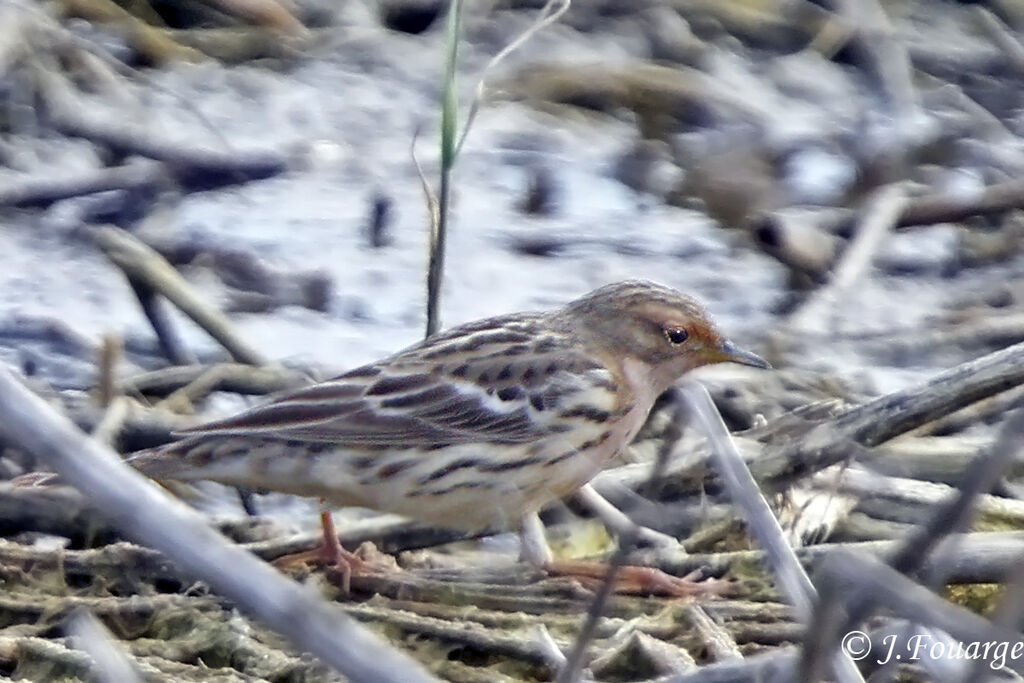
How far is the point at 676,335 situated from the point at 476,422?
2.51 feet

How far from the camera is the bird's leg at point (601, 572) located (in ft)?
16.9

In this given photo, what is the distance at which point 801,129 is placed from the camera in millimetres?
10148

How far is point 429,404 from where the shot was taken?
226 inches

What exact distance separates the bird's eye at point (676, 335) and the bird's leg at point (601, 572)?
644 millimetres

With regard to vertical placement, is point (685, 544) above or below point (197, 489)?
above

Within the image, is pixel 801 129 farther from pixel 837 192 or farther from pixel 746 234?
pixel 746 234

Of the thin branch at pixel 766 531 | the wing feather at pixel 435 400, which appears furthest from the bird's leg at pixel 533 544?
the thin branch at pixel 766 531

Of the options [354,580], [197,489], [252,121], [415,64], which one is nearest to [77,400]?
[197,489]

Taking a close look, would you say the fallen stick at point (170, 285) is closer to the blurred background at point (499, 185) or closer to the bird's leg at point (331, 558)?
the blurred background at point (499, 185)

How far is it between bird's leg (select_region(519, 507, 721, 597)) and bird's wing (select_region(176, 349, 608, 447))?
0.30 m

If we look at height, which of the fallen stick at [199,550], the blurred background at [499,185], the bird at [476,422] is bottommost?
the blurred background at [499,185]

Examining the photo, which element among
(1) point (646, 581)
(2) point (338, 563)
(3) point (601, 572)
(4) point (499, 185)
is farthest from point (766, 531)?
(4) point (499, 185)

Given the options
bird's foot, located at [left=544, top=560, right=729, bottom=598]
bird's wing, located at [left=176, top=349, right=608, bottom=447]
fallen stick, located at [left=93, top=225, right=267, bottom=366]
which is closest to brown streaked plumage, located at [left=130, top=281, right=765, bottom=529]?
bird's wing, located at [left=176, top=349, right=608, bottom=447]

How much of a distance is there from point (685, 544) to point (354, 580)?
99 cm
